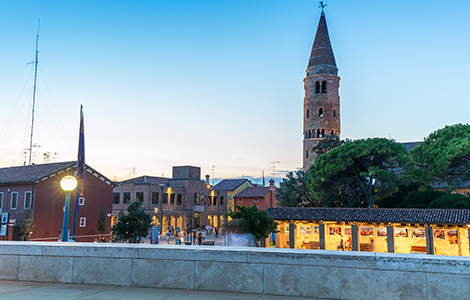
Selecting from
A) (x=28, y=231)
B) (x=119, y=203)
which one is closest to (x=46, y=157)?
(x=119, y=203)

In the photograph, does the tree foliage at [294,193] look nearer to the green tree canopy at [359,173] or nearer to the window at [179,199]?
the green tree canopy at [359,173]

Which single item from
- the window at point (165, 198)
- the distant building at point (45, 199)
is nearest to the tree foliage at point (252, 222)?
the distant building at point (45, 199)

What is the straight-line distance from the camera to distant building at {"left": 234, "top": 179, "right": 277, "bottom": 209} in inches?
2591

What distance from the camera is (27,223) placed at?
31.8 metres

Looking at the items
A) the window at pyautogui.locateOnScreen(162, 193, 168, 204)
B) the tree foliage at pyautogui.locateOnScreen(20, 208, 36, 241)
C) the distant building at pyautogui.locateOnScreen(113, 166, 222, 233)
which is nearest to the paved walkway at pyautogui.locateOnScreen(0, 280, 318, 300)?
the tree foliage at pyautogui.locateOnScreen(20, 208, 36, 241)

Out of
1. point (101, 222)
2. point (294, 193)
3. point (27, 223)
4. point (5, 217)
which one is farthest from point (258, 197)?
point (5, 217)

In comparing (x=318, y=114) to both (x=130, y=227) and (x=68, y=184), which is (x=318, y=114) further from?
(x=68, y=184)

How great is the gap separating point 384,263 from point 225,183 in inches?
2545

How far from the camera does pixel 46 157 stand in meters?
57.1

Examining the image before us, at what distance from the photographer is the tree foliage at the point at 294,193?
4281 cm

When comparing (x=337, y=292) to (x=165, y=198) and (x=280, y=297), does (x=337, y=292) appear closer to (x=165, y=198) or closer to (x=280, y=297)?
(x=280, y=297)

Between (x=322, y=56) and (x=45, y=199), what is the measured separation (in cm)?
4378

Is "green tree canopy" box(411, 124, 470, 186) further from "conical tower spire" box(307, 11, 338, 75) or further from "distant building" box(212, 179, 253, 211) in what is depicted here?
"distant building" box(212, 179, 253, 211)

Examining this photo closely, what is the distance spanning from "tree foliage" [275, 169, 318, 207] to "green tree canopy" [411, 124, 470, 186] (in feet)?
39.0
